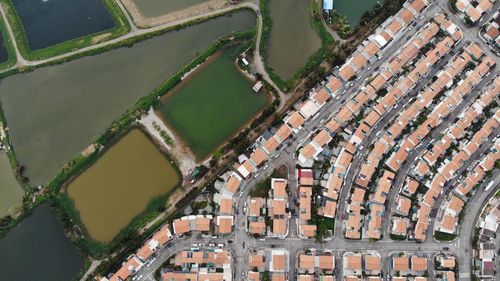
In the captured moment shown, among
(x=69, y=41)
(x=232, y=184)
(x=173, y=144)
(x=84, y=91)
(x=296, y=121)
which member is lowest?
(x=232, y=184)

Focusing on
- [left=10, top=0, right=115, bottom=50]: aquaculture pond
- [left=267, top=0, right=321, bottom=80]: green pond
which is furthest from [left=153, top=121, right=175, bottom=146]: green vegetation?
[left=267, top=0, right=321, bottom=80]: green pond

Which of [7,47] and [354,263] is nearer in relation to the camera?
[354,263]

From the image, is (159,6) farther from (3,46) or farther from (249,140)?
(249,140)

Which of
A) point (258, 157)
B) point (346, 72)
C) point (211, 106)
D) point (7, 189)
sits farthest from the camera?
point (211, 106)

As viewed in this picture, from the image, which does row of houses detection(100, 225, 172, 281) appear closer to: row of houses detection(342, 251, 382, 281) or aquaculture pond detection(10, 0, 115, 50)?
row of houses detection(342, 251, 382, 281)

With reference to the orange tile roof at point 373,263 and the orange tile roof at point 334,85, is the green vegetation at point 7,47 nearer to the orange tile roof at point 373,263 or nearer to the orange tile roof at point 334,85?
the orange tile roof at point 334,85

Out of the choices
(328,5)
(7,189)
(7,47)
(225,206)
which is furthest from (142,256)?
(328,5)

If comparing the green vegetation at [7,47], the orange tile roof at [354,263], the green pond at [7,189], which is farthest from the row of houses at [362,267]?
the green vegetation at [7,47]
